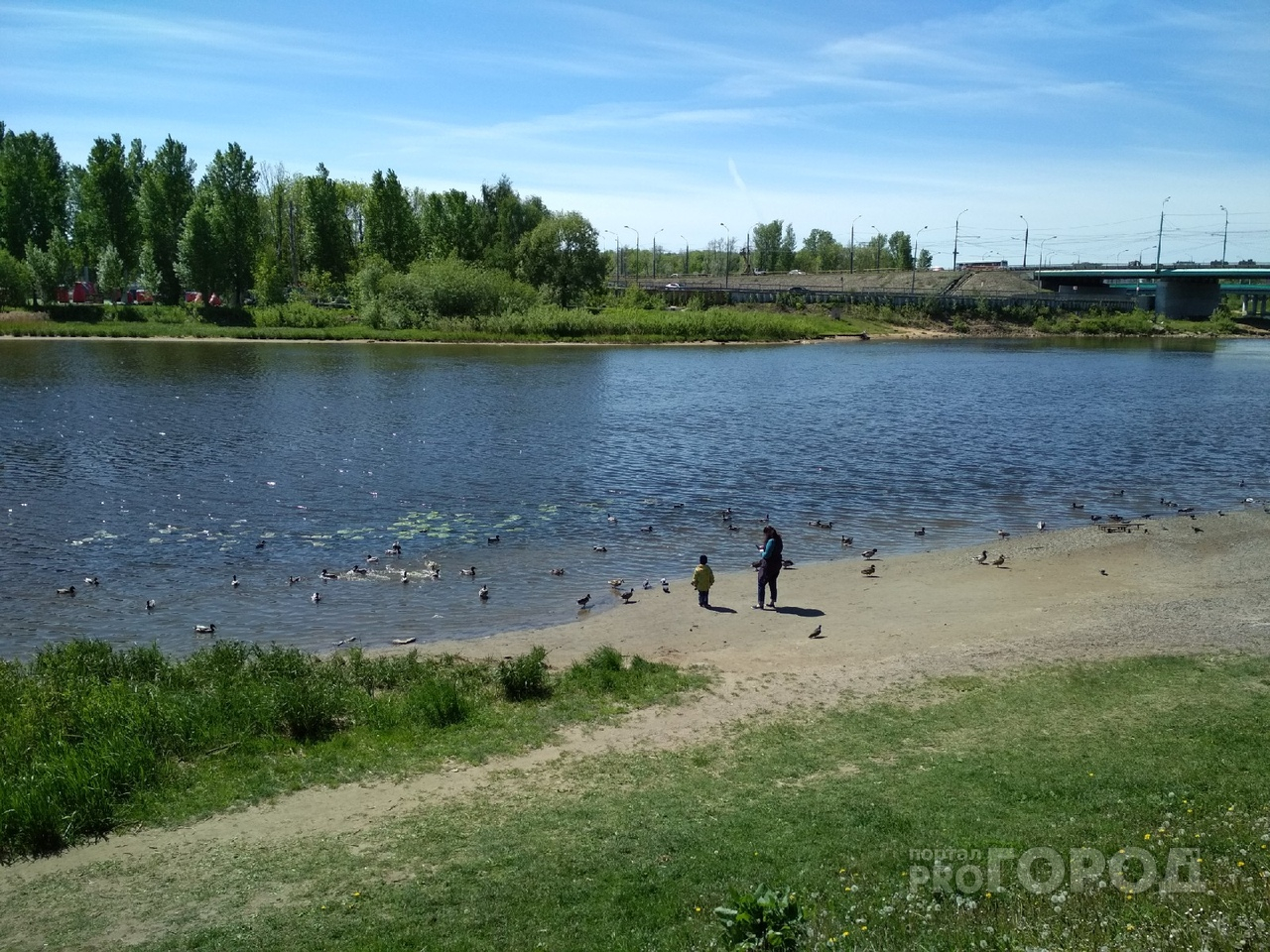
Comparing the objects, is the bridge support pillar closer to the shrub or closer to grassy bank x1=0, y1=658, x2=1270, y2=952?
grassy bank x1=0, y1=658, x2=1270, y2=952

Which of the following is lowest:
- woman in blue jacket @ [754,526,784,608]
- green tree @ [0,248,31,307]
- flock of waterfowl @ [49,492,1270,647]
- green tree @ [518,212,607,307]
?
flock of waterfowl @ [49,492,1270,647]

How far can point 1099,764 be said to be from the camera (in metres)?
13.9

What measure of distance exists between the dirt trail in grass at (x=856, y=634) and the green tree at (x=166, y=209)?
360 ft

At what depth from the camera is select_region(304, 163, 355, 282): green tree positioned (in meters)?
131

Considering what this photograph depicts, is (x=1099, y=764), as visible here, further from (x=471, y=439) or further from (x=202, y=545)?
(x=471, y=439)

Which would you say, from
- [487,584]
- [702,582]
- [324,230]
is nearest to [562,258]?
[324,230]

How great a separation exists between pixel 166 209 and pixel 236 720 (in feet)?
391

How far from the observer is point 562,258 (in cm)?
13188

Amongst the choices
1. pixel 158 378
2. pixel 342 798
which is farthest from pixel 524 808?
pixel 158 378

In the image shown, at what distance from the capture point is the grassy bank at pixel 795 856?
942 cm

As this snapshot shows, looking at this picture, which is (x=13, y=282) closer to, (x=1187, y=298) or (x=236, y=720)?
(x=236, y=720)

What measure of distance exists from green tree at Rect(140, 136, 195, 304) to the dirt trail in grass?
110 m

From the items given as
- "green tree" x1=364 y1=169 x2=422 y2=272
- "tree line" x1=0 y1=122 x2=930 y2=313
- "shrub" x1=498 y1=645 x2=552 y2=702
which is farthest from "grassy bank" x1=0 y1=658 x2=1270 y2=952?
"green tree" x1=364 y1=169 x2=422 y2=272

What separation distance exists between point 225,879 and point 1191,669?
1701cm
